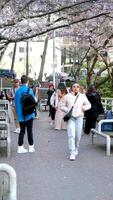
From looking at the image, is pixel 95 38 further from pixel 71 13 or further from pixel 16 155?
pixel 16 155

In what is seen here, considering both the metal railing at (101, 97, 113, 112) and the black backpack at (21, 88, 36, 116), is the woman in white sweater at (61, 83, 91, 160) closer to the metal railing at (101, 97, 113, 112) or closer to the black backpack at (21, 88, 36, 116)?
the black backpack at (21, 88, 36, 116)

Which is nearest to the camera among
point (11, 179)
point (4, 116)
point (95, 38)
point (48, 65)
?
point (11, 179)

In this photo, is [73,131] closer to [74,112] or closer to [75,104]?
[74,112]

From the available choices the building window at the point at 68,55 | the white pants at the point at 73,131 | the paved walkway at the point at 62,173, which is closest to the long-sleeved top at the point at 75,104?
the white pants at the point at 73,131

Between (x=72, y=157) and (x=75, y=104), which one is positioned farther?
(x=75, y=104)

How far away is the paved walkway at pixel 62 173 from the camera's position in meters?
8.27

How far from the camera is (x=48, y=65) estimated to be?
3568 inches

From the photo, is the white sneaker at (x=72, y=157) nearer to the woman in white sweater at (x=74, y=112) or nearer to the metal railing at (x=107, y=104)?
the woman in white sweater at (x=74, y=112)

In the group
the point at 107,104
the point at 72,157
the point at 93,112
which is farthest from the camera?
the point at 107,104

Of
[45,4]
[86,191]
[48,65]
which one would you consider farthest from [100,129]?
[48,65]

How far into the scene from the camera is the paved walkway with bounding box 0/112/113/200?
827 cm

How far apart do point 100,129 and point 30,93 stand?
2.09 meters

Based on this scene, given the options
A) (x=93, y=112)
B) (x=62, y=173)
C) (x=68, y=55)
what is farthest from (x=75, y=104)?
(x=68, y=55)

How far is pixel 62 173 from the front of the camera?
32.7ft
